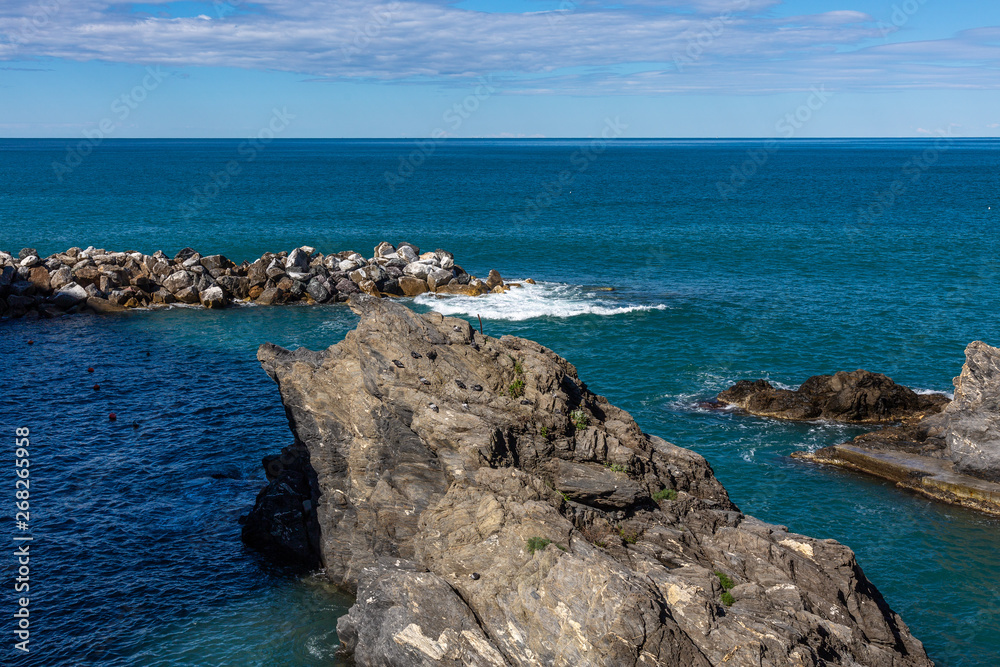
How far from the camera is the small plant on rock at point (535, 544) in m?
23.1

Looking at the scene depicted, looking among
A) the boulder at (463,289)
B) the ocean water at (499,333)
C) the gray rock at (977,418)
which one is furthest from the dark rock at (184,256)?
Answer: the gray rock at (977,418)

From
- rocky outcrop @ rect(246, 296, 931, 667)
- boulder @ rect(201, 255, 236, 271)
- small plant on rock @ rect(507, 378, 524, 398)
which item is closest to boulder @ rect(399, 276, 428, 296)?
boulder @ rect(201, 255, 236, 271)

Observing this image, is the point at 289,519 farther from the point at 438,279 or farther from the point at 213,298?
the point at 438,279

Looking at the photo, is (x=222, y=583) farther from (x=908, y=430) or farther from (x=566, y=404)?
(x=908, y=430)

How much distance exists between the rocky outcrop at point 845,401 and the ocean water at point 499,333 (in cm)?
162

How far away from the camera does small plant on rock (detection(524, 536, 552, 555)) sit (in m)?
23.1

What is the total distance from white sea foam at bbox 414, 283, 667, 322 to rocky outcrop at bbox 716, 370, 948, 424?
24.5 metres

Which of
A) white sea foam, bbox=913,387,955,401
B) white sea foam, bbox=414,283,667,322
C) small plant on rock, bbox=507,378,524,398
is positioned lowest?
white sea foam, bbox=913,387,955,401

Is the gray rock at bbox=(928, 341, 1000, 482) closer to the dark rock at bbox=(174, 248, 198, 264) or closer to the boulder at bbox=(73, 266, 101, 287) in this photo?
the dark rock at bbox=(174, 248, 198, 264)

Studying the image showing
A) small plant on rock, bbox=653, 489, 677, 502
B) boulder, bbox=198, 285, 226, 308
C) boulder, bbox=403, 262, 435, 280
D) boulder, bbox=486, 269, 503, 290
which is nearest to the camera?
small plant on rock, bbox=653, 489, 677, 502

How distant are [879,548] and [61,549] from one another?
34.5m

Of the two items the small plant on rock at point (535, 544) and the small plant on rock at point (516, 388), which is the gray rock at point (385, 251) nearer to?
the small plant on rock at point (516, 388)

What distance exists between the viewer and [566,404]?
2925 cm

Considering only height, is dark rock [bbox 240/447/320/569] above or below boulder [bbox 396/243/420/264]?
below
